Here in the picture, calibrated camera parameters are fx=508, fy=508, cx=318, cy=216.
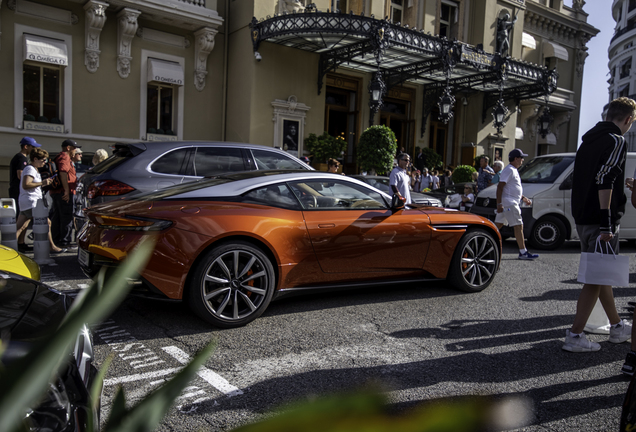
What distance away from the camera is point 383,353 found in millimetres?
3803

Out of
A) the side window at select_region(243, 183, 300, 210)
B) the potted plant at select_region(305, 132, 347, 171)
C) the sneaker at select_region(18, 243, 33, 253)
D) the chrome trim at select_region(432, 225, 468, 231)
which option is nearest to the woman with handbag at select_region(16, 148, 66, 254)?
the sneaker at select_region(18, 243, 33, 253)

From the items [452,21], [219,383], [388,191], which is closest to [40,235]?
[219,383]

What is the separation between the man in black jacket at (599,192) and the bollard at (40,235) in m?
6.12

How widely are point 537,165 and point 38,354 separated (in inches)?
452

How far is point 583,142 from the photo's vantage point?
4.05 metres

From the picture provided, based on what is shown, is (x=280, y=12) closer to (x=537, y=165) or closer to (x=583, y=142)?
(x=537, y=165)

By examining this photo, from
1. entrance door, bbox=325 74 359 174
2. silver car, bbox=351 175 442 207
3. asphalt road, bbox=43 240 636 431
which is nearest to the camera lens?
asphalt road, bbox=43 240 636 431

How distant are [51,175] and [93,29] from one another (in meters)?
8.25

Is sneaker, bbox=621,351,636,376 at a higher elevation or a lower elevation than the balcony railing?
lower

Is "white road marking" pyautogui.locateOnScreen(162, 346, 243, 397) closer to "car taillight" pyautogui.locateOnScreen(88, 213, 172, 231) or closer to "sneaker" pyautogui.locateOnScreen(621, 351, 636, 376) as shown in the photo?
"car taillight" pyautogui.locateOnScreen(88, 213, 172, 231)

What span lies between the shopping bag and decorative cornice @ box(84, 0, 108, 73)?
570 inches

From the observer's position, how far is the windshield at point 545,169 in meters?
10.1

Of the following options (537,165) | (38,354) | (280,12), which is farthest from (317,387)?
(280,12)

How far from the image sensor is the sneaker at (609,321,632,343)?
13.6ft
